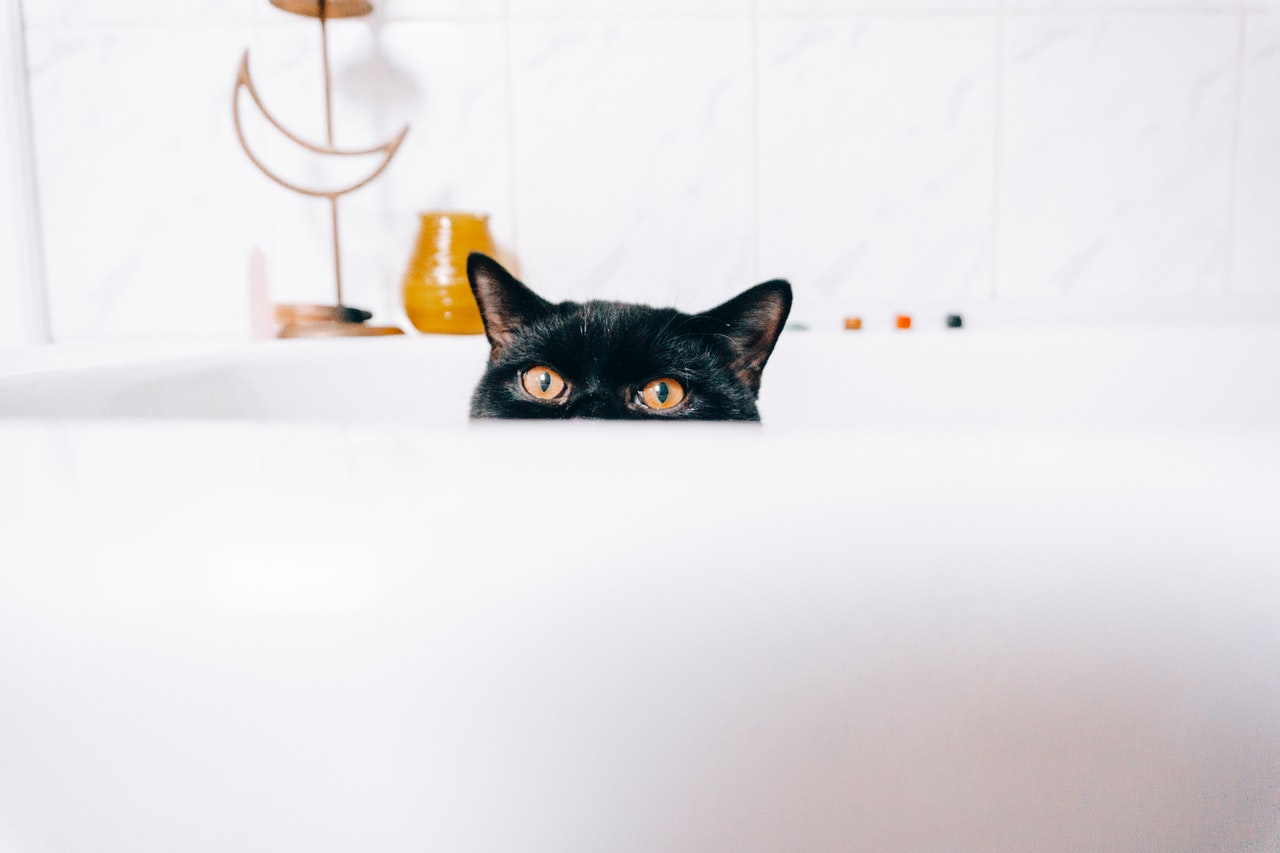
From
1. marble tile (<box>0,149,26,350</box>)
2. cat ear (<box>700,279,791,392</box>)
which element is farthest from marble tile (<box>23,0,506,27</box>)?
cat ear (<box>700,279,791,392</box>)

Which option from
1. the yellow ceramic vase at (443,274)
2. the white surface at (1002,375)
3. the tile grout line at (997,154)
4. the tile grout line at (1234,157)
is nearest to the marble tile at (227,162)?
the yellow ceramic vase at (443,274)

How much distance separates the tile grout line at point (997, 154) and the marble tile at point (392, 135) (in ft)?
2.84

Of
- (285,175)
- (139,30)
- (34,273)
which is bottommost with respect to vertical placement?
(34,273)

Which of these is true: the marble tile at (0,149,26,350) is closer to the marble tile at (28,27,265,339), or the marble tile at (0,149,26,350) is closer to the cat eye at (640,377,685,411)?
the marble tile at (28,27,265,339)

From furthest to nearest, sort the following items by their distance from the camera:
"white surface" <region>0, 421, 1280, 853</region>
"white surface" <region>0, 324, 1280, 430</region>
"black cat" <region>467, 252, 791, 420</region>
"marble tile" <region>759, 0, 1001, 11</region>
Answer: "marble tile" <region>759, 0, 1001, 11</region>
"white surface" <region>0, 324, 1280, 430</region>
"black cat" <region>467, 252, 791, 420</region>
"white surface" <region>0, 421, 1280, 853</region>

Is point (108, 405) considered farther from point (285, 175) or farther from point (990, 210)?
point (990, 210)

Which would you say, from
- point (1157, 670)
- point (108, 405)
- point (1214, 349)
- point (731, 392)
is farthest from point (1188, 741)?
point (1214, 349)

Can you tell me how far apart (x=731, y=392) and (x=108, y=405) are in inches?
24.1

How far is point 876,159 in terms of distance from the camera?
1228mm

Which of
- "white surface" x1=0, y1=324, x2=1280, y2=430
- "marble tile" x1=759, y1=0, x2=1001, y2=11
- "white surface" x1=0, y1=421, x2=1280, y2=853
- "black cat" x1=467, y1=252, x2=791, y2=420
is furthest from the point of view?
"marble tile" x1=759, y1=0, x2=1001, y2=11

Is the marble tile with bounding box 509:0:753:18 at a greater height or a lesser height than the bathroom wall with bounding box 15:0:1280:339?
greater

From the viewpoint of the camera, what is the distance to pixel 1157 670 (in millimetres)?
161

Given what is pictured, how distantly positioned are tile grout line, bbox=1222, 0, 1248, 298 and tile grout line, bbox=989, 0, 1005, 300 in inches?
16.1

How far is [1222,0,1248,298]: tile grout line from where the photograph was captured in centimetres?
120
